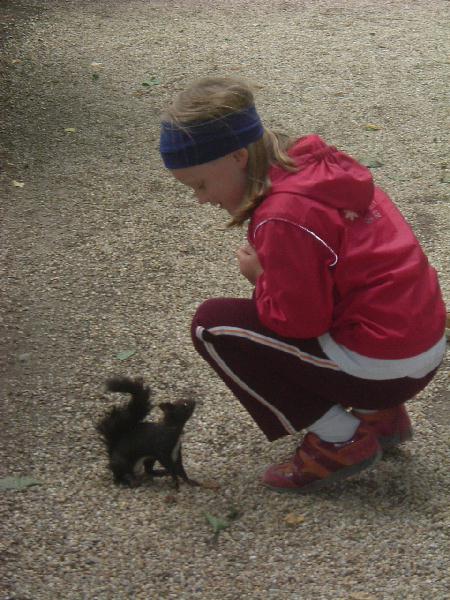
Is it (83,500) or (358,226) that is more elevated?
(358,226)

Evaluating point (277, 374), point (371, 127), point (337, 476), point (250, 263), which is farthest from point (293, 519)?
point (371, 127)

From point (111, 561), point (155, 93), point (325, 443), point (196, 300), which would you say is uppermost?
point (325, 443)

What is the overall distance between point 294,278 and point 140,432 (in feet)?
2.58

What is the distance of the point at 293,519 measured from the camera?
298 cm

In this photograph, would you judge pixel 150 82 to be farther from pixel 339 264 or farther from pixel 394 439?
pixel 339 264

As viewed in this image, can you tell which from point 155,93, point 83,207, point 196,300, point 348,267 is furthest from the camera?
point 155,93

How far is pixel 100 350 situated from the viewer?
393cm

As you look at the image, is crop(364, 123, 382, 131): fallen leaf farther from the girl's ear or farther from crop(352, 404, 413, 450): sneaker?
the girl's ear

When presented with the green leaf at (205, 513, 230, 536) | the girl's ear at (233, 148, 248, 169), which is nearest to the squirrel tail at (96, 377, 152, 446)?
the green leaf at (205, 513, 230, 536)

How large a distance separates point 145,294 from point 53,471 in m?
1.26

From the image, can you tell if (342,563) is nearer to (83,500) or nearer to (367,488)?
(367,488)

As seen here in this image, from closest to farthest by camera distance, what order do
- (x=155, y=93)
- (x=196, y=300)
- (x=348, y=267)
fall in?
(x=348, y=267) < (x=196, y=300) < (x=155, y=93)

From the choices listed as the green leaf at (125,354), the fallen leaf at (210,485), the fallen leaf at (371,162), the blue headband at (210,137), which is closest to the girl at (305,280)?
the blue headband at (210,137)

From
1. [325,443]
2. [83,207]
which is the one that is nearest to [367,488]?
[325,443]
